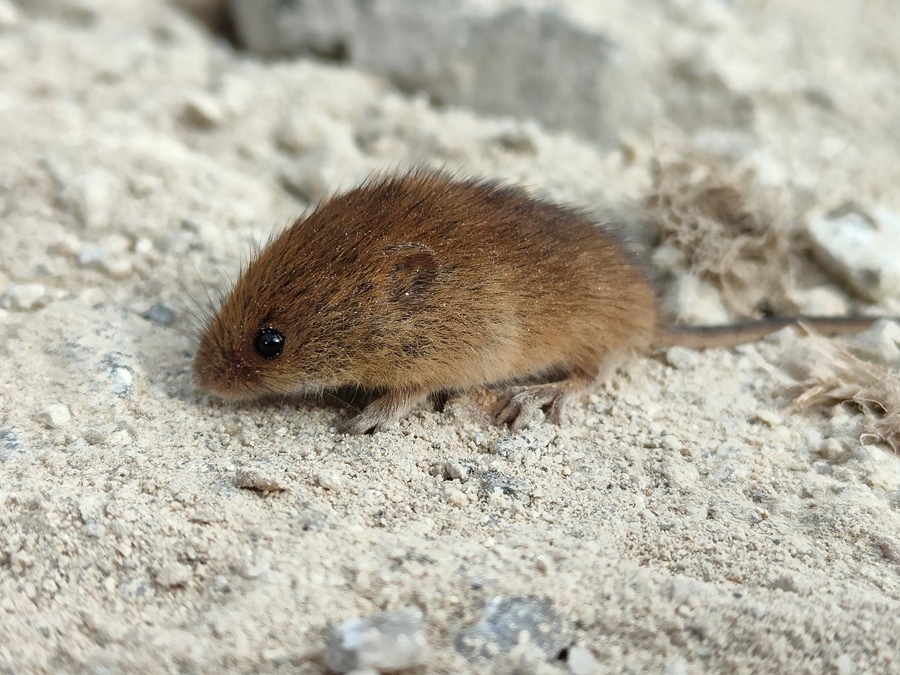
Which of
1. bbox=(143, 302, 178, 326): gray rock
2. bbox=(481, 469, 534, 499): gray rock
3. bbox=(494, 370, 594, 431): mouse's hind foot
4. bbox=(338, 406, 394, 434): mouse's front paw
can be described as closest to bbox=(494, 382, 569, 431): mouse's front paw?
bbox=(494, 370, 594, 431): mouse's hind foot

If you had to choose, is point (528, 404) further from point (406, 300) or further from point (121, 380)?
point (121, 380)

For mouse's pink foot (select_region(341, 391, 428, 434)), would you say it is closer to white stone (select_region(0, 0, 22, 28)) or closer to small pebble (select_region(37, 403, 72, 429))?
small pebble (select_region(37, 403, 72, 429))

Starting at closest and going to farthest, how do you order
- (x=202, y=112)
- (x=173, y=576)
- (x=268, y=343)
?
(x=173, y=576)
(x=268, y=343)
(x=202, y=112)

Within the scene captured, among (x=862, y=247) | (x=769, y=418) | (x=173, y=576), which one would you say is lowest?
(x=173, y=576)

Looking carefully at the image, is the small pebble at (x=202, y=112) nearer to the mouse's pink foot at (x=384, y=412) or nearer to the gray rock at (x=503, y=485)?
the mouse's pink foot at (x=384, y=412)

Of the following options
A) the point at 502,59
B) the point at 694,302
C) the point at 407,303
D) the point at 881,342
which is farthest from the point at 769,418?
the point at 502,59

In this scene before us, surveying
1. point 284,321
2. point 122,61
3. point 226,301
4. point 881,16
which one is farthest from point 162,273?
point 881,16

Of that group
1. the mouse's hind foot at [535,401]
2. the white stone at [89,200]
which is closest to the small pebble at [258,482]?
the mouse's hind foot at [535,401]
